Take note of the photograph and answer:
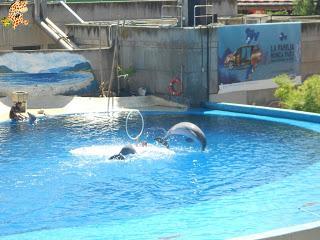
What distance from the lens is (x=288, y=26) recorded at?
92.1ft

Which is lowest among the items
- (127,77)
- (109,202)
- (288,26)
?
(109,202)

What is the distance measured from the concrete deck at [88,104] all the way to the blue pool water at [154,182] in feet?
9.28

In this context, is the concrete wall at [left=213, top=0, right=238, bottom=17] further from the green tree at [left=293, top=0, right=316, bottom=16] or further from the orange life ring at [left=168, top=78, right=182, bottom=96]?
the orange life ring at [left=168, top=78, right=182, bottom=96]

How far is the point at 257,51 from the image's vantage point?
27.4m

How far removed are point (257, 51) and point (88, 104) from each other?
6636 mm

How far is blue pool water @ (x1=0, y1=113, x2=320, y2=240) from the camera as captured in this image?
1317cm

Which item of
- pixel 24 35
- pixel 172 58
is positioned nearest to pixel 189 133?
pixel 172 58

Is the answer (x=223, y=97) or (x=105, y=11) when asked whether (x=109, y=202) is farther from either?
(x=105, y=11)

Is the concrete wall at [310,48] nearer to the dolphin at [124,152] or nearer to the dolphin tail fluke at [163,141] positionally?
the dolphin tail fluke at [163,141]

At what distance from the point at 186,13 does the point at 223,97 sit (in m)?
3.38

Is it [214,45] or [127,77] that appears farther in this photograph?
[127,77]

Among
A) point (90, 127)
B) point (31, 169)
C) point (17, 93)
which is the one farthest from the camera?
point (17, 93)

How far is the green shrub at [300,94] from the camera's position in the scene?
24297mm

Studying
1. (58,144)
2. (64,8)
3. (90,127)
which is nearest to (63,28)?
(64,8)
